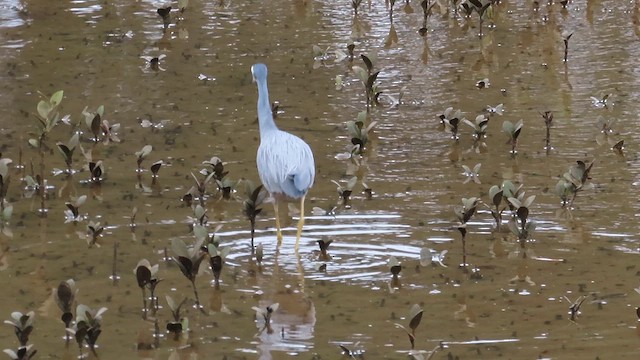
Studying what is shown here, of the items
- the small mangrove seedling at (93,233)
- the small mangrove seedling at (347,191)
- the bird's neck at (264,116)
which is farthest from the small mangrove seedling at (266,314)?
the bird's neck at (264,116)

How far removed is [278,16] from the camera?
14.4m

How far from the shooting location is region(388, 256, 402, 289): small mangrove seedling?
23.5 ft

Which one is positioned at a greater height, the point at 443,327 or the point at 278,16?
the point at 278,16

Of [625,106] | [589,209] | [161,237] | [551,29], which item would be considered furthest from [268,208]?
[551,29]

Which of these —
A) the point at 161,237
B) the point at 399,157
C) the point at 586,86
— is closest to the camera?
the point at 161,237

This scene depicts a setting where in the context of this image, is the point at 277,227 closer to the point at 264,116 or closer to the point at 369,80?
the point at 264,116

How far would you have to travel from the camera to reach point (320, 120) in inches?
420

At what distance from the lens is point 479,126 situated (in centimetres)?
986

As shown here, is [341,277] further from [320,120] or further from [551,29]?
[551,29]

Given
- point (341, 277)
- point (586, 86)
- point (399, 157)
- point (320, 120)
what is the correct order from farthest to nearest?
point (586, 86), point (320, 120), point (399, 157), point (341, 277)

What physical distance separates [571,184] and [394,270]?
5.64ft

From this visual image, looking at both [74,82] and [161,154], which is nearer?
[161,154]

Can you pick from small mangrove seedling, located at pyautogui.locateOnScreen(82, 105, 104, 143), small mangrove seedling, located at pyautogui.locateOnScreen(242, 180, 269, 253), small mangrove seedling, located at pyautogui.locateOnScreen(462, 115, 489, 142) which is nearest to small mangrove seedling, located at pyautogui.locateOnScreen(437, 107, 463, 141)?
small mangrove seedling, located at pyautogui.locateOnScreen(462, 115, 489, 142)

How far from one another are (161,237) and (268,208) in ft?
3.46
